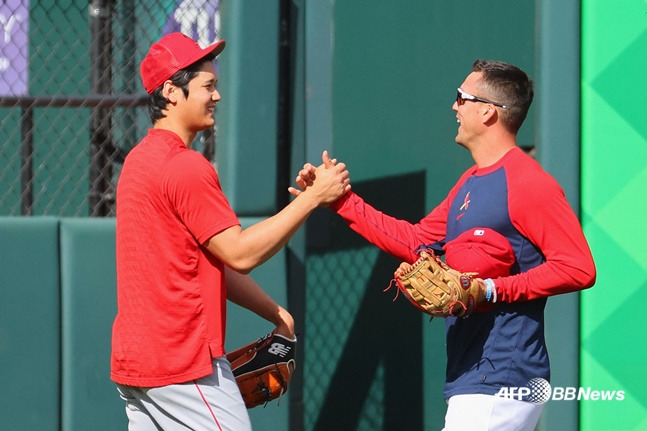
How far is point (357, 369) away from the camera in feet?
18.3

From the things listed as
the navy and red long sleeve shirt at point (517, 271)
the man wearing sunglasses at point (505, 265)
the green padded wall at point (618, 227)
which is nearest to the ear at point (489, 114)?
the man wearing sunglasses at point (505, 265)

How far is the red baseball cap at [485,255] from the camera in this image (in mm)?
3508

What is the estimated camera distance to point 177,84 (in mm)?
3562

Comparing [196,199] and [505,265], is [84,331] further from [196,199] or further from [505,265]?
[505,265]

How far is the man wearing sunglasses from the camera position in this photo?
346cm

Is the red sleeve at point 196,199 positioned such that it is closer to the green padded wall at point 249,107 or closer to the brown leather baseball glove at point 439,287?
the brown leather baseball glove at point 439,287

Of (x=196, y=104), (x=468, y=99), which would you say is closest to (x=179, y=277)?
(x=196, y=104)

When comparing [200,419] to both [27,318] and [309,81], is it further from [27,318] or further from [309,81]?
[309,81]

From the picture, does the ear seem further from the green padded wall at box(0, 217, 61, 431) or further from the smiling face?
the green padded wall at box(0, 217, 61, 431)

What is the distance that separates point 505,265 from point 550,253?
166 millimetres

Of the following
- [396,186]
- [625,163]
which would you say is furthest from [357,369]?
[625,163]

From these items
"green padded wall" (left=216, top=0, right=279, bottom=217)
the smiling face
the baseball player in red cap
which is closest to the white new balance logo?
the baseball player in red cap

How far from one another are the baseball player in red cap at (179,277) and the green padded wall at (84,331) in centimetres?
164

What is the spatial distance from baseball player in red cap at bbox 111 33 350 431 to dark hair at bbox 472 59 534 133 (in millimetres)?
888
